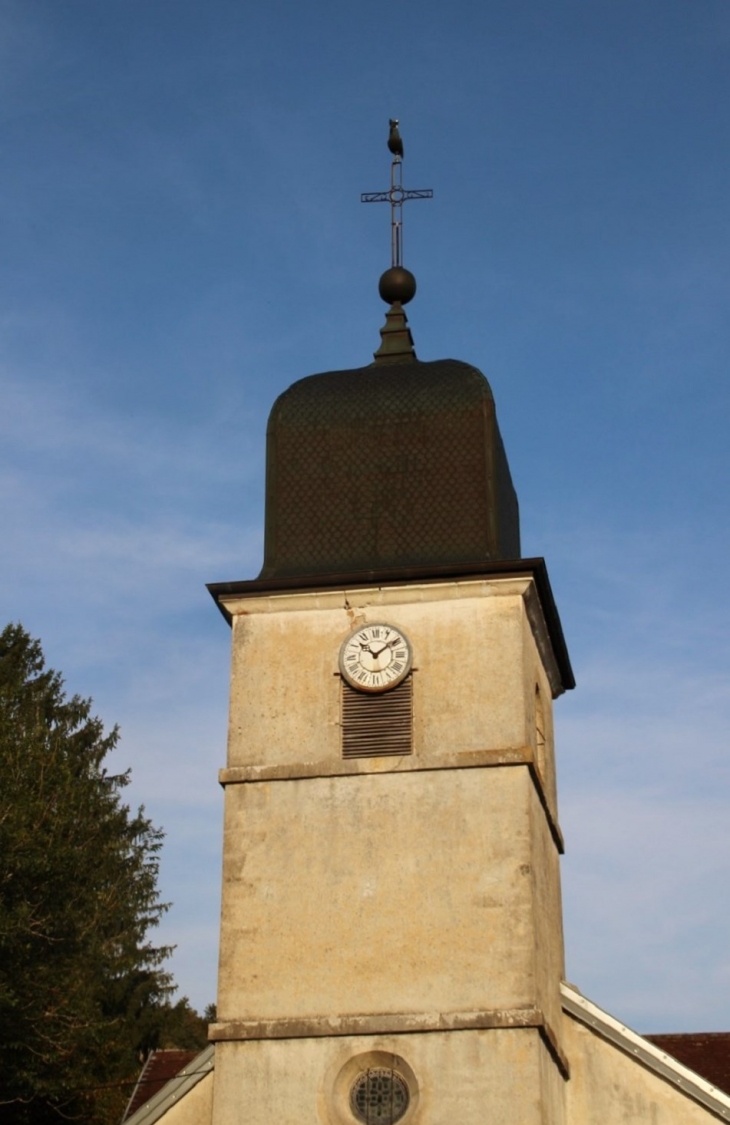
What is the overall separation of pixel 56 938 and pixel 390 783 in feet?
28.6

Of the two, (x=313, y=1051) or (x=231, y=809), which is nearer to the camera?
(x=313, y=1051)

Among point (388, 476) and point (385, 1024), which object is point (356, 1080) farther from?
point (388, 476)

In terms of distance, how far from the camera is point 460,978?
17.8 metres

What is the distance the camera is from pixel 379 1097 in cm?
1759

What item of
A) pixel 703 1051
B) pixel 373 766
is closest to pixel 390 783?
pixel 373 766

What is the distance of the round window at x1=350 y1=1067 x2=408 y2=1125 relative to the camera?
17.5 metres

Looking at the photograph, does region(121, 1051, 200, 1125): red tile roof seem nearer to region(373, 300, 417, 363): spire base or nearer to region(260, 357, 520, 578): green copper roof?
region(260, 357, 520, 578): green copper roof

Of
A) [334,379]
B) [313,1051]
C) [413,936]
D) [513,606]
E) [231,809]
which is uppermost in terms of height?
[334,379]

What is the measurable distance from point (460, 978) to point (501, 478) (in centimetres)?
606

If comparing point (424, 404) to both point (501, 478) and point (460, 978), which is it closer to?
point (501, 478)

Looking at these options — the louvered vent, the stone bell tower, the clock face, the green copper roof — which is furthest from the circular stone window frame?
the green copper roof

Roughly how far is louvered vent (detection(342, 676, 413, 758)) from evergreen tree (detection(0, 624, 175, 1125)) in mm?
6940

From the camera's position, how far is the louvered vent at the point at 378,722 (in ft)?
62.4

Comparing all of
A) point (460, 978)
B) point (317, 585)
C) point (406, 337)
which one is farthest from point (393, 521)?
point (460, 978)
